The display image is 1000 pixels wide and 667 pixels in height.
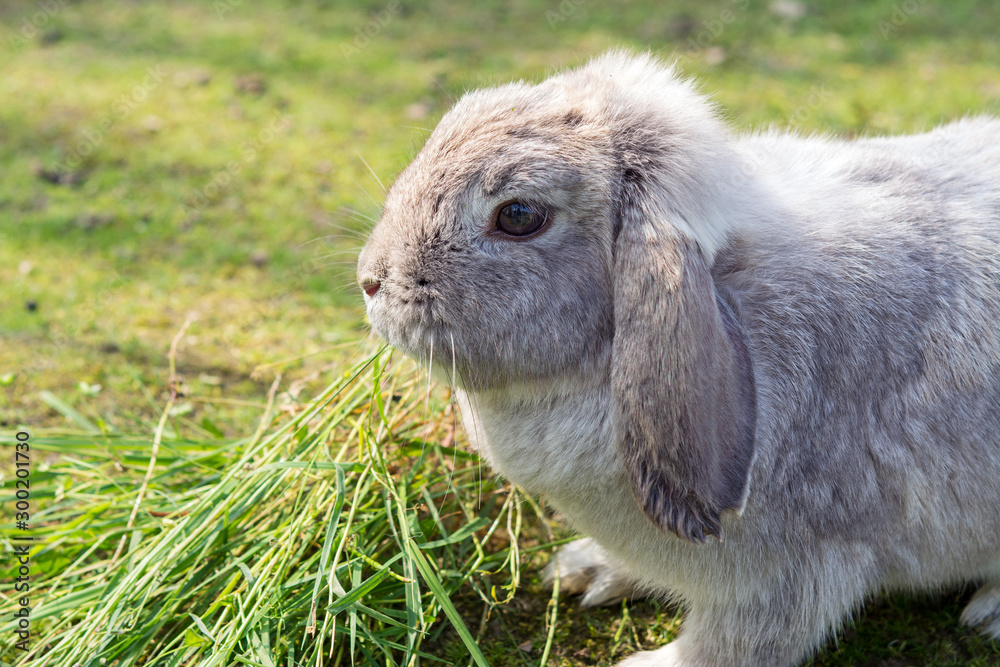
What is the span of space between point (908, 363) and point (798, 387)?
0.34 metres

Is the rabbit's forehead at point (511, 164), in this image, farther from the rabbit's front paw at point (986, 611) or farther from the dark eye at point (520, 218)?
the rabbit's front paw at point (986, 611)

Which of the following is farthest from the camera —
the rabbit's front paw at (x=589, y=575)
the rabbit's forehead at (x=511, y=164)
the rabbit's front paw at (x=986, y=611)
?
the rabbit's front paw at (x=589, y=575)

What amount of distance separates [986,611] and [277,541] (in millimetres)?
2514

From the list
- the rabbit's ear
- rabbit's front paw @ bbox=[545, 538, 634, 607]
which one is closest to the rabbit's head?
the rabbit's ear

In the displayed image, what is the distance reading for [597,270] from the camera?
2.34 m

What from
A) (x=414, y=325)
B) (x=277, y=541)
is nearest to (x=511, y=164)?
(x=414, y=325)

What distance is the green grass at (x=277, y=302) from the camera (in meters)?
2.98

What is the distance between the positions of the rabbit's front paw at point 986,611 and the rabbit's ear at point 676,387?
1.41 m

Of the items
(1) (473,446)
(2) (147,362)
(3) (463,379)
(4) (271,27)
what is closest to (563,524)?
(1) (473,446)

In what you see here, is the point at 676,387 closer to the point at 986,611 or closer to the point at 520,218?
the point at 520,218

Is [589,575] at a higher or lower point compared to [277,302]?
higher

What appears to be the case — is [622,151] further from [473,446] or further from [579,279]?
[473,446]

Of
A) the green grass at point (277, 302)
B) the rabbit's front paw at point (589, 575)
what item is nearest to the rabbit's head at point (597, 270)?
the green grass at point (277, 302)

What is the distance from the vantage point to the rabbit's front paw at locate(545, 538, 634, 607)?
10.4 feet
